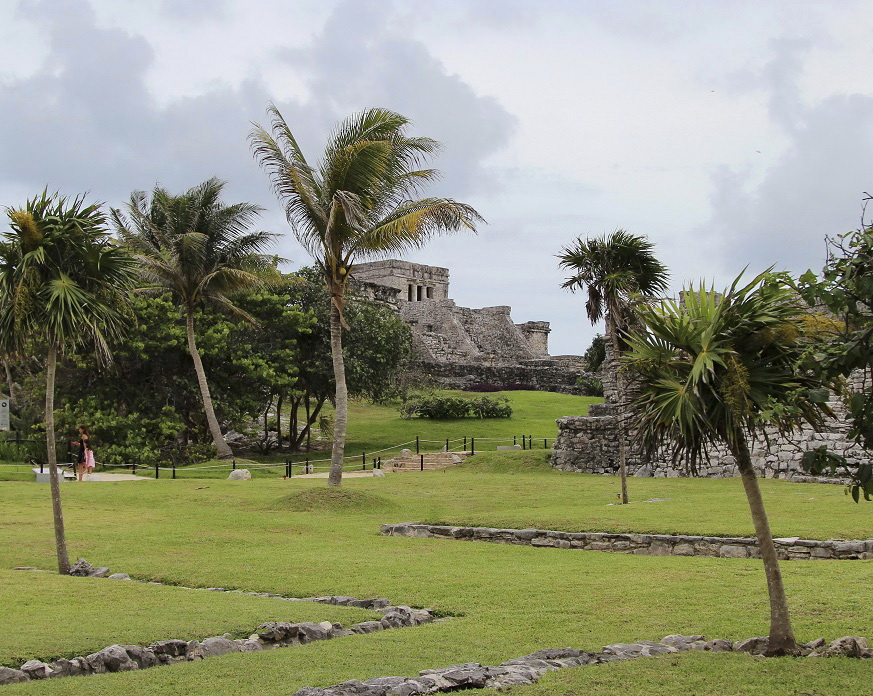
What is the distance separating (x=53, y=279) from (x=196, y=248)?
50.4 feet

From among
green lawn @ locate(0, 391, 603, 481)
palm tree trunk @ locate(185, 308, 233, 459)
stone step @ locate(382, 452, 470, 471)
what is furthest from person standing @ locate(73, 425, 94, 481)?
stone step @ locate(382, 452, 470, 471)

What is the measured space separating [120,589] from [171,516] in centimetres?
690

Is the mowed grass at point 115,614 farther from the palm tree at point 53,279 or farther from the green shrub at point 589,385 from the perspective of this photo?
the green shrub at point 589,385

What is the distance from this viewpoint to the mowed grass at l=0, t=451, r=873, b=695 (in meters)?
6.84

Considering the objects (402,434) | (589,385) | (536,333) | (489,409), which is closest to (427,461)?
(402,434)

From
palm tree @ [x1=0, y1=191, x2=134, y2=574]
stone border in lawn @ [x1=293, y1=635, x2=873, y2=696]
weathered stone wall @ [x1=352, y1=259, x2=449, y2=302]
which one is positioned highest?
weathered stone wall @ [x1=352, y1=259, x2=449, y2=302]

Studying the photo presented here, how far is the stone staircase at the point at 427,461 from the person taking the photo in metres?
28.2

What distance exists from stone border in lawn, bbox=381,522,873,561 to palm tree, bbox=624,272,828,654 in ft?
18.0

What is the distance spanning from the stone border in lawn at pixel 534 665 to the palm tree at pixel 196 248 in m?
20.9

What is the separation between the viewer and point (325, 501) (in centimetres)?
1836

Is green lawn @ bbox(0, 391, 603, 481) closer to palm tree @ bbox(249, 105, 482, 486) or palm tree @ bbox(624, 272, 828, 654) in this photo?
palm tree @ bbox(249, 105, 482, 486)

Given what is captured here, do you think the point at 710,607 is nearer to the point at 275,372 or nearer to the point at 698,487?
the point at 698,487

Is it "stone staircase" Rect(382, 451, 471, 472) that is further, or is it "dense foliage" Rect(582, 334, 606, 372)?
"dense foliage" Rect(582, 334, 606, 372)

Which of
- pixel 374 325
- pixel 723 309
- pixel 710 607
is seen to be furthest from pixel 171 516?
pixel 374 325
